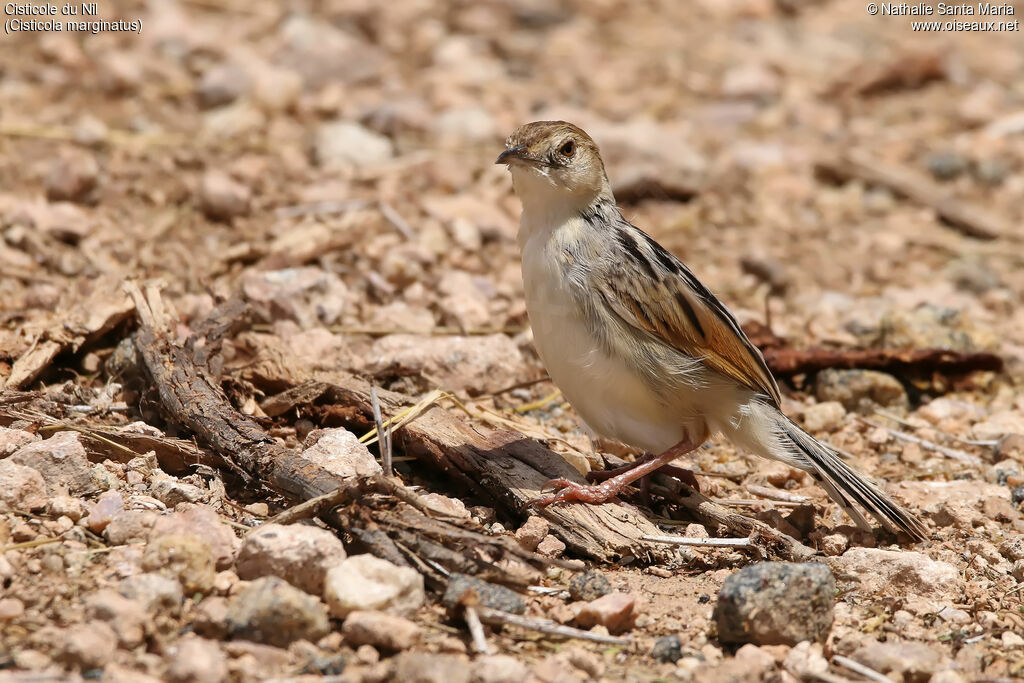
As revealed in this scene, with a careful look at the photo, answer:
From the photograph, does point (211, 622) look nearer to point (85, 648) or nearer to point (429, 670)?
point (85, 648)

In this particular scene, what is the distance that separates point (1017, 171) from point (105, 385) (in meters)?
8.79

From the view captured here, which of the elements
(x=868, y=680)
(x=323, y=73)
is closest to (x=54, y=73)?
(x=323, y=73)

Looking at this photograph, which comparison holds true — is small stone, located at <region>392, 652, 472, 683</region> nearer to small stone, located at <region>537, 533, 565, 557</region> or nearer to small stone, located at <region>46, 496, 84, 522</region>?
small stone, located at <region>537, 533, 565, 557</region>

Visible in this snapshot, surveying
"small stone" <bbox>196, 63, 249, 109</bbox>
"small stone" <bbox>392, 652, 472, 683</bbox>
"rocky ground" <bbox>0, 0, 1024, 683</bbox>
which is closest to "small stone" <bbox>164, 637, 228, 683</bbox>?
"rocky ground" <bbox>0, 0, 1024, 683</bbox>

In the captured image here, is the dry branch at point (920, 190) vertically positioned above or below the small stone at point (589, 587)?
above

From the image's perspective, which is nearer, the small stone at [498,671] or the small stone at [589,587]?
the small stone at [498,671]

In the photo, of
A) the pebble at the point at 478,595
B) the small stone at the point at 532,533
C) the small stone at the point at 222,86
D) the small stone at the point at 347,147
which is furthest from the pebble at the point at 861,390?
the small stone at the point at 222,86

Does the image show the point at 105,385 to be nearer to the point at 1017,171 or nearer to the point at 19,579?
the point at 19,579

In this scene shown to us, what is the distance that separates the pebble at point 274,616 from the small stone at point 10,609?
0.73m

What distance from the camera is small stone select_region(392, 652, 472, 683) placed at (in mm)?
3727

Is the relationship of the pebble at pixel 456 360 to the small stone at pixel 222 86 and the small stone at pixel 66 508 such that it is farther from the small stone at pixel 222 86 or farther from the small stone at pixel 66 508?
the small stone at pixel 222 86

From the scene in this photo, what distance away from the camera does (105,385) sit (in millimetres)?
5965

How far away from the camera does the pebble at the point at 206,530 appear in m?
4.35

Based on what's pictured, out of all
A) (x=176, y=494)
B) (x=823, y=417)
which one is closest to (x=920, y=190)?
(x=823, y=417)
